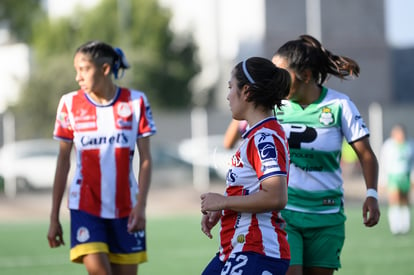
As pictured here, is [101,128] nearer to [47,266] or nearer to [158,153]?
[47,266]

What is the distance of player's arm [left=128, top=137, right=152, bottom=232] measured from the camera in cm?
680

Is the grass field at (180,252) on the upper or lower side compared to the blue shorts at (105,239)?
lower

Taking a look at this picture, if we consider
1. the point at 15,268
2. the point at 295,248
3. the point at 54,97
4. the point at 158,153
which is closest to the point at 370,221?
the point at 295,248

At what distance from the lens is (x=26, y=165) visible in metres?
29.2

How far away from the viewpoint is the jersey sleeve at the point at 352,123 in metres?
6.34

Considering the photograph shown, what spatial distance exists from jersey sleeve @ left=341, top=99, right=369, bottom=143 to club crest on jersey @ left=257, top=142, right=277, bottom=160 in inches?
60.1

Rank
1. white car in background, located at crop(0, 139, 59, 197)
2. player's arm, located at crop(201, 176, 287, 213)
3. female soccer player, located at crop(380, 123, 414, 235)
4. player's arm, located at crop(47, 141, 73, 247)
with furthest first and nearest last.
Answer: white car in background, located at crop(0, 139, 59, 197)
female soccer player, located at crop(380, 123, 414, 235)
player's arm, located at crop(47, 141, 73, 247)
player's arm, located at crop(201, 176, 287, 213)

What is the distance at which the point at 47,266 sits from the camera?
12.9 meters

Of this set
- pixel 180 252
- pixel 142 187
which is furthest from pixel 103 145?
pixel 180 252

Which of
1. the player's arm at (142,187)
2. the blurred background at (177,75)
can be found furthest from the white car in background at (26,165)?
the player's arm at (142,187)

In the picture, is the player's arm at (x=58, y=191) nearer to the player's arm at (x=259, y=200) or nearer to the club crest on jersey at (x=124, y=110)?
the club crest on jersey at (x=124, y=110)

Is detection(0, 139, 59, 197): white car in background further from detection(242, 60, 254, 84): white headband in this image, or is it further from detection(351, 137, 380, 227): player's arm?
detection(242, 60, 254, 84): white headband

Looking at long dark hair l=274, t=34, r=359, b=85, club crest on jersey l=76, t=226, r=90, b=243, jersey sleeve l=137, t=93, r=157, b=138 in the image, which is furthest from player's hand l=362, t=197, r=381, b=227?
club crest on jersey l=76, t=226, r=90, b=243

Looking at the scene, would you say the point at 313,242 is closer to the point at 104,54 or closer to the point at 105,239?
the point at 105,239
